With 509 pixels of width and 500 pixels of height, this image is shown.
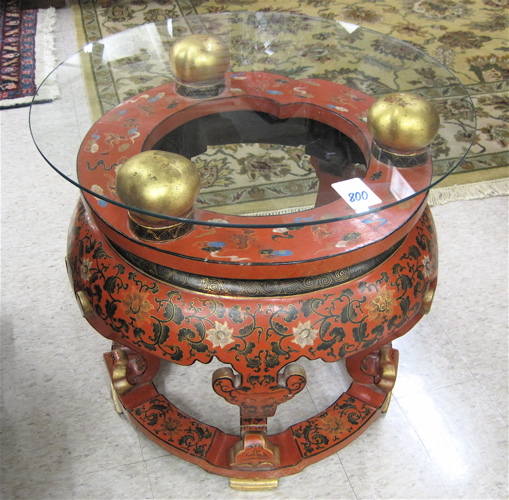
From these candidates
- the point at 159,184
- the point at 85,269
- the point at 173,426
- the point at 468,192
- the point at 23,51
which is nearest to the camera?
the point at 159,184

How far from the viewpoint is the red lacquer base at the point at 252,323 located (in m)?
0.82

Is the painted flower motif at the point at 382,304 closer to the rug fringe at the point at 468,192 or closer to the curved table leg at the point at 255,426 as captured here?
the curved table leg at the point at 255,426

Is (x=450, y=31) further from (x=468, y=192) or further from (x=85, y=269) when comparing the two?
(x=85, y=269)

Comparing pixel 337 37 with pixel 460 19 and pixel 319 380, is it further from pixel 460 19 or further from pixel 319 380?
pixel 460 19

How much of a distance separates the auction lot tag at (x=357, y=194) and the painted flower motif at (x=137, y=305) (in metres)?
0.30

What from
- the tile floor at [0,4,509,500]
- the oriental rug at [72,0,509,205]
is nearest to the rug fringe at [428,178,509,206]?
the oriental rug at [72,0,509,205]

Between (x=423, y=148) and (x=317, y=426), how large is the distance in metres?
0.50

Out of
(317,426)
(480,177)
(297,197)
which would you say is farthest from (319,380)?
(480,177)

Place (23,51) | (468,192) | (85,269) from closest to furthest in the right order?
1. (85,269)
2. (468,192)
3. (23,51)

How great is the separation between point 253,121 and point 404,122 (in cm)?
29

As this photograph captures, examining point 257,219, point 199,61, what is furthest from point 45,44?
point 257,219

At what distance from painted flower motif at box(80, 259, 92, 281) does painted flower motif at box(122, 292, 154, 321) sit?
92 millimetres

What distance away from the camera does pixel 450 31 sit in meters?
2.20

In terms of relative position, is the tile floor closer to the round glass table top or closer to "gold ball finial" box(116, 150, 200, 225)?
the round glass table top
